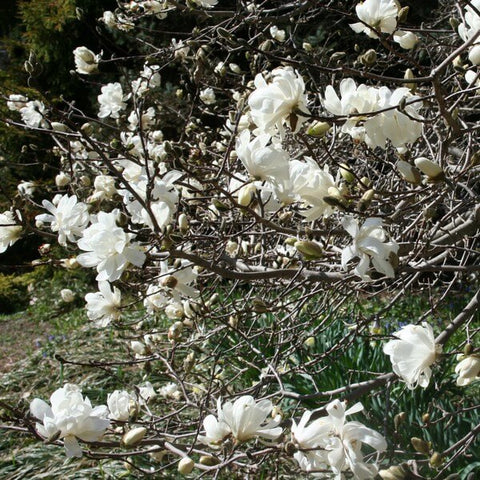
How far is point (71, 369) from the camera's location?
149 inches

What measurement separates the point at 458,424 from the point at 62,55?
19.9ft

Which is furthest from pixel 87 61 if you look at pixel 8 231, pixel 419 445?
pixel 419 445

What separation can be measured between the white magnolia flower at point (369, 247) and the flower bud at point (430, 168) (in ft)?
0.43

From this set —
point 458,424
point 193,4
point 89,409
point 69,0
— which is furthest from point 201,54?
point 69,0

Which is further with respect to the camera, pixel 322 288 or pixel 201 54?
pixel 322 288

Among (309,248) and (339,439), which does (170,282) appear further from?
(339,439)

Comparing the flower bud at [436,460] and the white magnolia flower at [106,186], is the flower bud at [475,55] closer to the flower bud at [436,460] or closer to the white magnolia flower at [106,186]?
the flower bud at [436,460]

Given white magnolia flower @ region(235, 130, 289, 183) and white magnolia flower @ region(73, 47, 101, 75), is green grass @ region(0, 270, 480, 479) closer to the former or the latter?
white magnolia flower @ region(235, 130, 289, 183)

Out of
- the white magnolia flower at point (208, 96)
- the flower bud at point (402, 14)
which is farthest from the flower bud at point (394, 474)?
the white magnolia flower at point (208, 96)

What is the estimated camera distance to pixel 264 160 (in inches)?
39.8

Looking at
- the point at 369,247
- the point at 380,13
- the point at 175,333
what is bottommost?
the point at 175,333

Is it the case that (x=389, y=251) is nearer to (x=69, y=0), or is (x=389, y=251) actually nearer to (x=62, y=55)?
(x=69, y=0)

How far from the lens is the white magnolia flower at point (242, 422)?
1.01 m

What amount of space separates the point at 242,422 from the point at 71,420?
0.32 m
